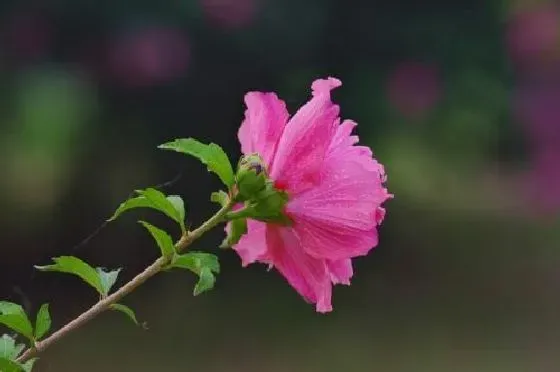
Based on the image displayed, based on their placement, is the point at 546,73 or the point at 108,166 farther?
the point at 546,73

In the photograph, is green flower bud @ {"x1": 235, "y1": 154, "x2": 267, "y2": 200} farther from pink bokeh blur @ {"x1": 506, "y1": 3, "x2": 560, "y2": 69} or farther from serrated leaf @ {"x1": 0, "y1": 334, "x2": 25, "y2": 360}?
pink bokeh blur @ {"x1": 506, "y1": 3, "x2": 560, "y2": 69}

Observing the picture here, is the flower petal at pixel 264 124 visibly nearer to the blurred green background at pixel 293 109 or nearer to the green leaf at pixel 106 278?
the green leaf at pixel 106 278

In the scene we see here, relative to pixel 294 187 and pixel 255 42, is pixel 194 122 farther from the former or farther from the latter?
pixel 294 187

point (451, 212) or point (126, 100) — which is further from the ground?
point (126, 100)

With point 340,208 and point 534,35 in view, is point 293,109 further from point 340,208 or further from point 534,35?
point 340,208

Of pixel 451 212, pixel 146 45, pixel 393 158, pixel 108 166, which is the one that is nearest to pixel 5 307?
pixel 146 45

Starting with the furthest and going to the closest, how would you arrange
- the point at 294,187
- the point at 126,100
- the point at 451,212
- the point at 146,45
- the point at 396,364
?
the point at 451,212, the point at 396,364, the point at 126,100, the point at 146,45, the point at 294,187
